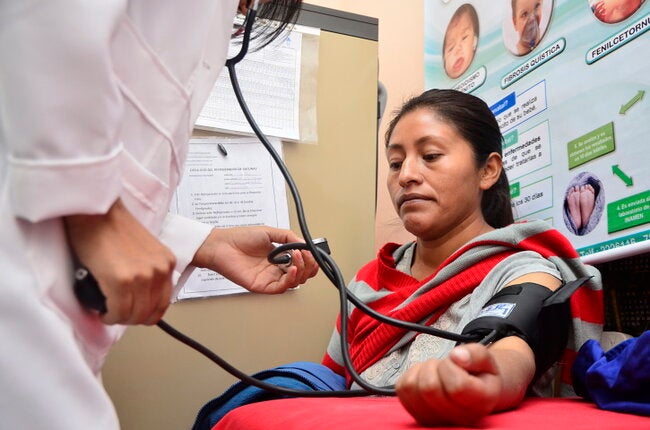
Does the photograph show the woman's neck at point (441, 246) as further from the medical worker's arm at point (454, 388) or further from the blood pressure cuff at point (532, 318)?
the medical worker's arm at point (454, 388)

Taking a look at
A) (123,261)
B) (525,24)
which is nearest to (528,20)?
(525,24)

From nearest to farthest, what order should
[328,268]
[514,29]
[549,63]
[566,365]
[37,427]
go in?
[37,427]
[328,268]
[566,365]
[549,63]
[514,29]

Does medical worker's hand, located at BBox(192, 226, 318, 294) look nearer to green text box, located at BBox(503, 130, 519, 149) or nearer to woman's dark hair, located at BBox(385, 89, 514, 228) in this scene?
woman's dark hair, located at BBox(385, 89, 514, 228)

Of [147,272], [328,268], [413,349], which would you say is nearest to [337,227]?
[413,349]

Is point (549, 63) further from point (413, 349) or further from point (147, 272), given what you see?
point (147, 272)

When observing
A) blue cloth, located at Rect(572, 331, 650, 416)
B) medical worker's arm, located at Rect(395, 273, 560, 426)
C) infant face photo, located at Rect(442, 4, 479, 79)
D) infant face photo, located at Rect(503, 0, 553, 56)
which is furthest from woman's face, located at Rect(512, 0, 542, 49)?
medical worker's arm, located at Rect(395, 273, 560, 426)

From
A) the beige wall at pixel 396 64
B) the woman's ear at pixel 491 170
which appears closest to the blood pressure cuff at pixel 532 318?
the woman's ear at pixel 491 170

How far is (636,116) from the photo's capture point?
1.02 m

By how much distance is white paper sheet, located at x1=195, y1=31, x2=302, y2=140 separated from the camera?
4.24 feet

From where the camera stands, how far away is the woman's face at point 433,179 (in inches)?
47.8

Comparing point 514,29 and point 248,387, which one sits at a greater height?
point 514,29

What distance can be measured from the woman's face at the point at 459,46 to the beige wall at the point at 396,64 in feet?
1.24

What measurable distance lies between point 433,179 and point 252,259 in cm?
51

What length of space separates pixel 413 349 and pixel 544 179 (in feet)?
1.44
